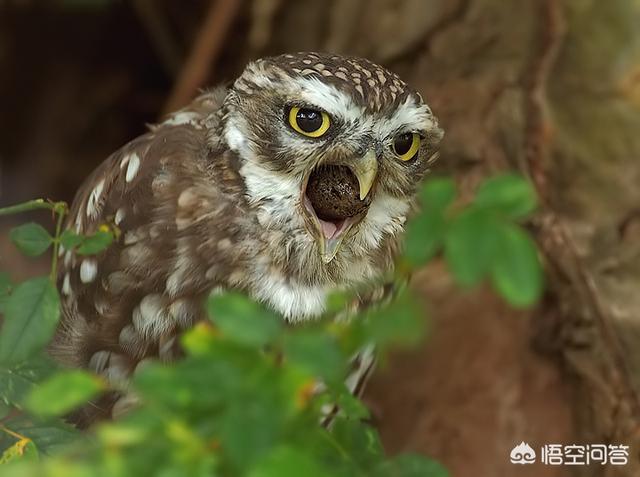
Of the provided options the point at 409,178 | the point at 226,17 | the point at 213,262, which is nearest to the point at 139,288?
the point at 213,262

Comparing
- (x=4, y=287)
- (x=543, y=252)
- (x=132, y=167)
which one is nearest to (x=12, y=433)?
(x=4, y=287)

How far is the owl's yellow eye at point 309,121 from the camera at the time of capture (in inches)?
79.0

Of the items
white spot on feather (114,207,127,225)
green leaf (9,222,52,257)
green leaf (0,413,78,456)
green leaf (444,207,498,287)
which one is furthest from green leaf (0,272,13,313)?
green leaf (444,207,498,287)

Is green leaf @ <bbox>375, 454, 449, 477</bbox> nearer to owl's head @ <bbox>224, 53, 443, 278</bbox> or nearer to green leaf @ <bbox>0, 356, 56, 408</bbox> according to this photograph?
green leaf @ <bbox>0, 356, 56, 408</bbox>

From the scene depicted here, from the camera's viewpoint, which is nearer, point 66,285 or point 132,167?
point 132,167

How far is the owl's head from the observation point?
6.60 feet

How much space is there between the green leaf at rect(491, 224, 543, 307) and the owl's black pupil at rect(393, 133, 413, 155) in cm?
101

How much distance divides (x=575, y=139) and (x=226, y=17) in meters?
1.91

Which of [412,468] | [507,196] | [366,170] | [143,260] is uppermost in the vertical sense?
[507,196]

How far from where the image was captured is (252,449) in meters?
1.01

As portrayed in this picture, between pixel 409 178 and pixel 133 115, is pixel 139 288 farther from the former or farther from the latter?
pixel 133 115

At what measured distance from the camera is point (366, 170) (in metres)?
2.00

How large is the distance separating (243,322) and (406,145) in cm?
116

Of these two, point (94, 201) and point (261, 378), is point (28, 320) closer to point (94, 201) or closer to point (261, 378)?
point (261, 378)
